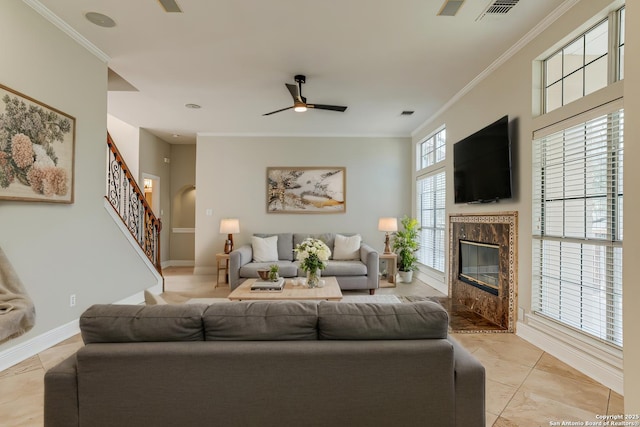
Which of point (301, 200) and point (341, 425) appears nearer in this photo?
point (341, 425)

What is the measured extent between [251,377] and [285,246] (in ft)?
14.9

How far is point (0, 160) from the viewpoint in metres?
2.48

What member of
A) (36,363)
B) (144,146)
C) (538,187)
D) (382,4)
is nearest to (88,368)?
(36,363)

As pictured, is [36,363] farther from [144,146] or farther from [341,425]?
[144,146]

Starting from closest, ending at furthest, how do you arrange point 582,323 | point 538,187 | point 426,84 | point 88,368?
point 88,368 < point 582,323 < point 538,187 < point 426,84

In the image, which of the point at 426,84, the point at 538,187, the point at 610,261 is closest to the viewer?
the point at 610,261

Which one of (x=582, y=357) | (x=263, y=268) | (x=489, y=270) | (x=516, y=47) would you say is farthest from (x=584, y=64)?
(x=263, y=268)

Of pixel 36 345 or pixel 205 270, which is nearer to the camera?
pixel 36 345

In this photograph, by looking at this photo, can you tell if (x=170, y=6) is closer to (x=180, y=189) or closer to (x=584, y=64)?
(x=584, y=64)

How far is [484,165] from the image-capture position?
3764 millimetres

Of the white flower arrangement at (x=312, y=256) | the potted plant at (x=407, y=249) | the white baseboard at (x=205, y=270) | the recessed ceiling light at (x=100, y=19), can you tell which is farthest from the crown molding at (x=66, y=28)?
the potted plant at (x=407, y=249)

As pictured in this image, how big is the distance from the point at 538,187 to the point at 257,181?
4.84 metres

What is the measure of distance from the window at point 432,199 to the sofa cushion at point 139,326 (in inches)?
179

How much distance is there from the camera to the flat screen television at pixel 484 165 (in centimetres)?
337
